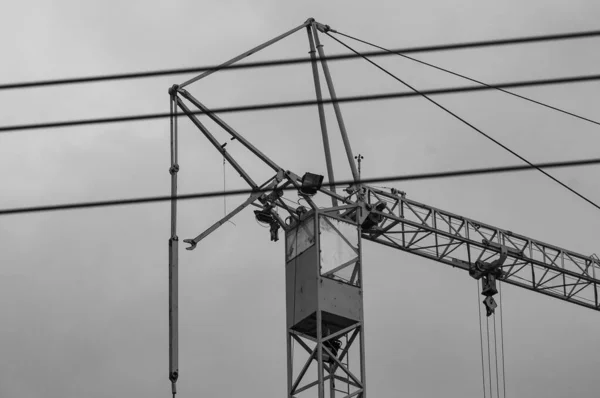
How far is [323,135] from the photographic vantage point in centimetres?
4891

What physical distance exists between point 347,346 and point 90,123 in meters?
23.6

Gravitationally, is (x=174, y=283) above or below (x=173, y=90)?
below

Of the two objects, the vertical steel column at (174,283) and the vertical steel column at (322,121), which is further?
the vertical steel column at (322,121)

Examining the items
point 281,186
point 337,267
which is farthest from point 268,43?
point 337,267

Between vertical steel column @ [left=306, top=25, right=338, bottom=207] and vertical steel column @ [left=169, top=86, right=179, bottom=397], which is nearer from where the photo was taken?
vertical steel column @ [left=169, top=86, right=179, bottom=397]

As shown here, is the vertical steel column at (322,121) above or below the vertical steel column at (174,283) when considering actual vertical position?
above

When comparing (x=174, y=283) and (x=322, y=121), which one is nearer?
(x=174, y=283)

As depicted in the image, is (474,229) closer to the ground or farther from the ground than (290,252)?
farther from the ground

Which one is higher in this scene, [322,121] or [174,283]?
[322,121]

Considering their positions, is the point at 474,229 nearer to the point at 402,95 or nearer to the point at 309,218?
the point at 309,218

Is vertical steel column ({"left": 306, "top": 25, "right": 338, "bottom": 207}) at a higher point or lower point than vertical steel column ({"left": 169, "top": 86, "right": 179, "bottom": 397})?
higher

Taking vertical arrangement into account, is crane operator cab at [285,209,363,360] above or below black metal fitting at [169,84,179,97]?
below

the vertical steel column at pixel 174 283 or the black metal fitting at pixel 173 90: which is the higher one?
the black metal fitting at pixel 173 90

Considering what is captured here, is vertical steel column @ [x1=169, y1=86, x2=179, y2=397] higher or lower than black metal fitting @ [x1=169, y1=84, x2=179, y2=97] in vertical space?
lower
